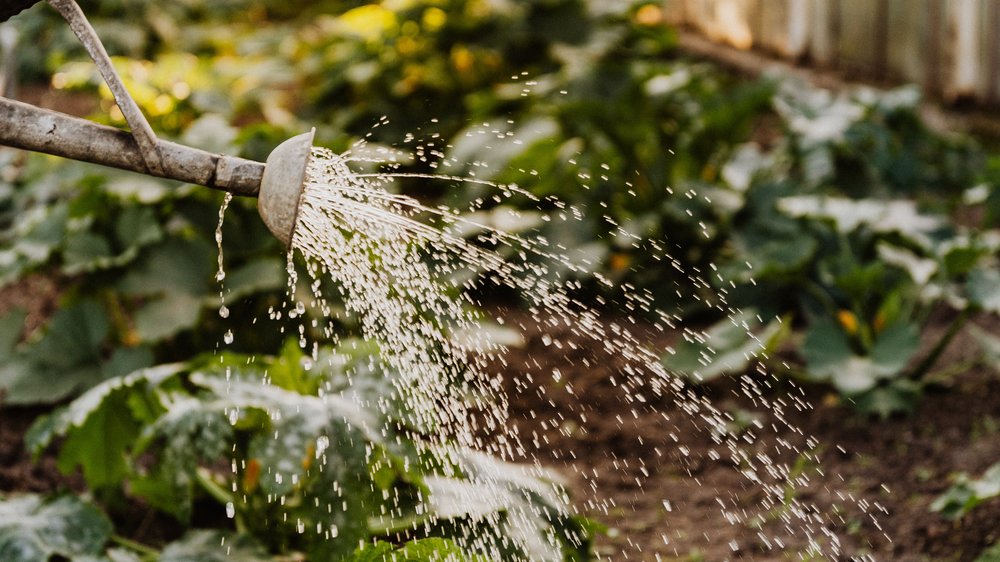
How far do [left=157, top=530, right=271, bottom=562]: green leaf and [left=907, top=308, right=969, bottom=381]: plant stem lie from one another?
6.33 ft

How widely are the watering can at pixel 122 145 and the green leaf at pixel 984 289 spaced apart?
1988 millimetres

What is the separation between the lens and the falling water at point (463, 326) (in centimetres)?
205

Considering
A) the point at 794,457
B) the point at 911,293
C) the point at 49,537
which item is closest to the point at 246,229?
the point at 49,537

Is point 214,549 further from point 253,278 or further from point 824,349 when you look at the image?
point 824,349

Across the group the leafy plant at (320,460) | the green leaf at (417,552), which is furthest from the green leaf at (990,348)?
the green leaf at (417,552)

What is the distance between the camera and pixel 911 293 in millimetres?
3191

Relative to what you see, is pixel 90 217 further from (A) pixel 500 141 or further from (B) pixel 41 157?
(A) pixel 500 141

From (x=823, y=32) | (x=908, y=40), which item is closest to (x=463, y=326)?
(x=908, y=40)

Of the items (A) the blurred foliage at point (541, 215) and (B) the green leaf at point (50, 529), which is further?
(A) the blurred foliage at point (541, 215)

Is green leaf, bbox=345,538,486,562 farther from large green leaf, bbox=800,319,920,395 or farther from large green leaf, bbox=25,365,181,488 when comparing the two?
large green leaf, bbox=800,319,920,395

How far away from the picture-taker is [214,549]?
1998 millimetres

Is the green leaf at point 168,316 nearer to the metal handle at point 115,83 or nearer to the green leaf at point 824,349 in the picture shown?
the metal handle at point 115,83

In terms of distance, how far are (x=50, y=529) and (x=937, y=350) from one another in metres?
2.28

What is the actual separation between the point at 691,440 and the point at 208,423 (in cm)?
148
